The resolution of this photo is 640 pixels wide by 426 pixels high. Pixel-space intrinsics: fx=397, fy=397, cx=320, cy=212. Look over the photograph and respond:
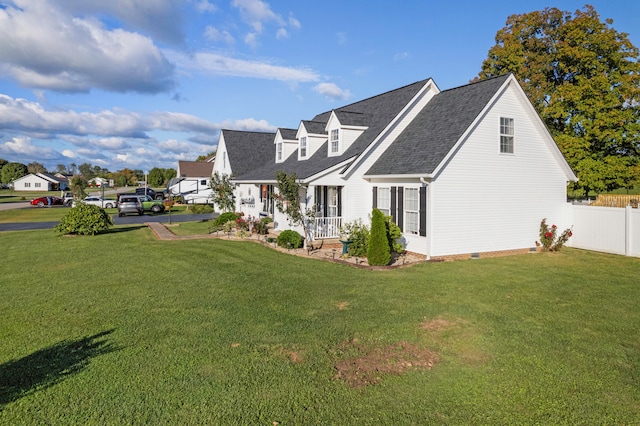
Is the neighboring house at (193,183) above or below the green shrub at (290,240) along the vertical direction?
above

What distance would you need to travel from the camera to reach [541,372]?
5.84 meters

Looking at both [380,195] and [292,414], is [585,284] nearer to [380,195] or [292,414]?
[380,195]

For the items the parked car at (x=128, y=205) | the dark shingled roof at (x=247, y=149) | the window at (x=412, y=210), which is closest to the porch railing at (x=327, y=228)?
the window at (x=412, y=210)

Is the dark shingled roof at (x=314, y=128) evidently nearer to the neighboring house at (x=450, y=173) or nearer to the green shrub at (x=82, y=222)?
the neighboring house at (x=450, y=173)

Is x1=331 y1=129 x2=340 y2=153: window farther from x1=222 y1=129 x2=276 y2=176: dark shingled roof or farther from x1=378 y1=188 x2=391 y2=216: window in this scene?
x1=222 y1=129 x2=276 y2=176: dark shingled roof

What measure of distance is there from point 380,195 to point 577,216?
348 inches

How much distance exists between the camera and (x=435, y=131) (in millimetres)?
16812

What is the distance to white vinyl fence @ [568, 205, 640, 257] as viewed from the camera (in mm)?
15508

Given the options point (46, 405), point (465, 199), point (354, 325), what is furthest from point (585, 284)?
point (46, 405)

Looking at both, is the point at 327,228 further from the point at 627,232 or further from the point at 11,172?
the point at 11,172

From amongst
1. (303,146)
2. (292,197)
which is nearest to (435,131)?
(292,197)

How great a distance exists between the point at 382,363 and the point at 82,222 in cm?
1976

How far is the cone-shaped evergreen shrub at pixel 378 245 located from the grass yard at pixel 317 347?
1.40 meters

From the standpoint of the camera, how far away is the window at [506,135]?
53.4 feet
